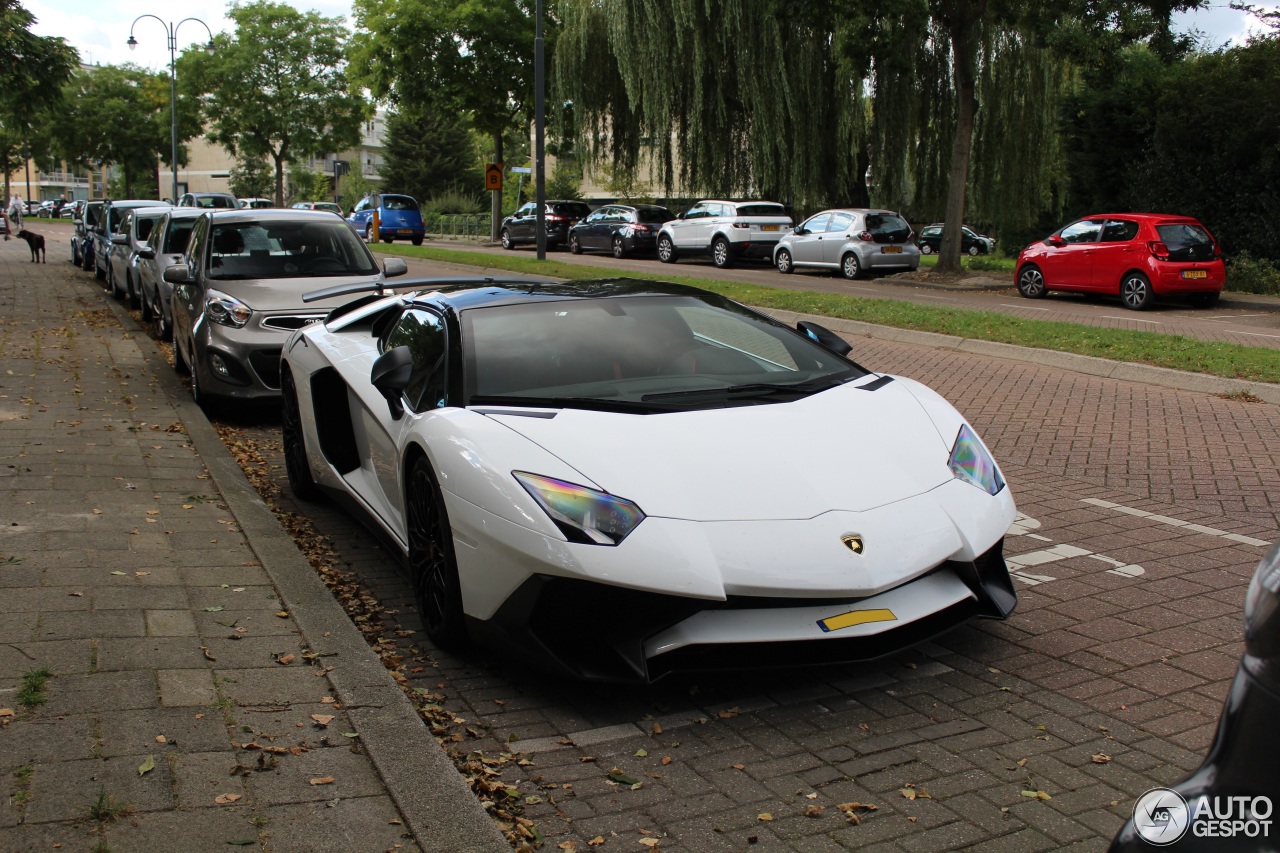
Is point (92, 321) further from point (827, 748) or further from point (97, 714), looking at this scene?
point (827, 748)

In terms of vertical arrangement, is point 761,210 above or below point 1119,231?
above

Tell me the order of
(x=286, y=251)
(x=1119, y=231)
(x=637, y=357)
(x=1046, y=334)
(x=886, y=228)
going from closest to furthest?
(x=637, y=357) → (x=286, y=251) → (x=1046, y=334) → (x=1119, y=231) → (x=886, y=228)

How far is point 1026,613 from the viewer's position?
4.63 meters

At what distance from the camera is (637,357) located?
484cm

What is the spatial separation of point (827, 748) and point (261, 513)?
3.72 metres

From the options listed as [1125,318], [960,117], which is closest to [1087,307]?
[1125,318]

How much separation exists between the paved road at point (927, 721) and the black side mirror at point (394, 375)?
2.77ft

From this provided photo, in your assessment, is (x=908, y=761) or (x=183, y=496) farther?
(x=183, y=496)

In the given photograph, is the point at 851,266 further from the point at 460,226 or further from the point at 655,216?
the point at 460,226

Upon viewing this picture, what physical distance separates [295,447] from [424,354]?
2.10 m

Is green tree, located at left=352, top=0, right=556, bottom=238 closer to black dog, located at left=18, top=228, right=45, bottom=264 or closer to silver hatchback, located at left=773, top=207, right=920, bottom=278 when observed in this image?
black dog, located at left=18, top=228, right=45, bottom=264

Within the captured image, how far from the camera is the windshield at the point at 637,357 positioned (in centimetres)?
448

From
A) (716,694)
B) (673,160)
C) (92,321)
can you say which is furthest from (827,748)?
(673,160)

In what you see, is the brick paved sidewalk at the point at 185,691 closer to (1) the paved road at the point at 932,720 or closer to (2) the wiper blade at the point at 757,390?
(1) the paved road at the point at 932,720
